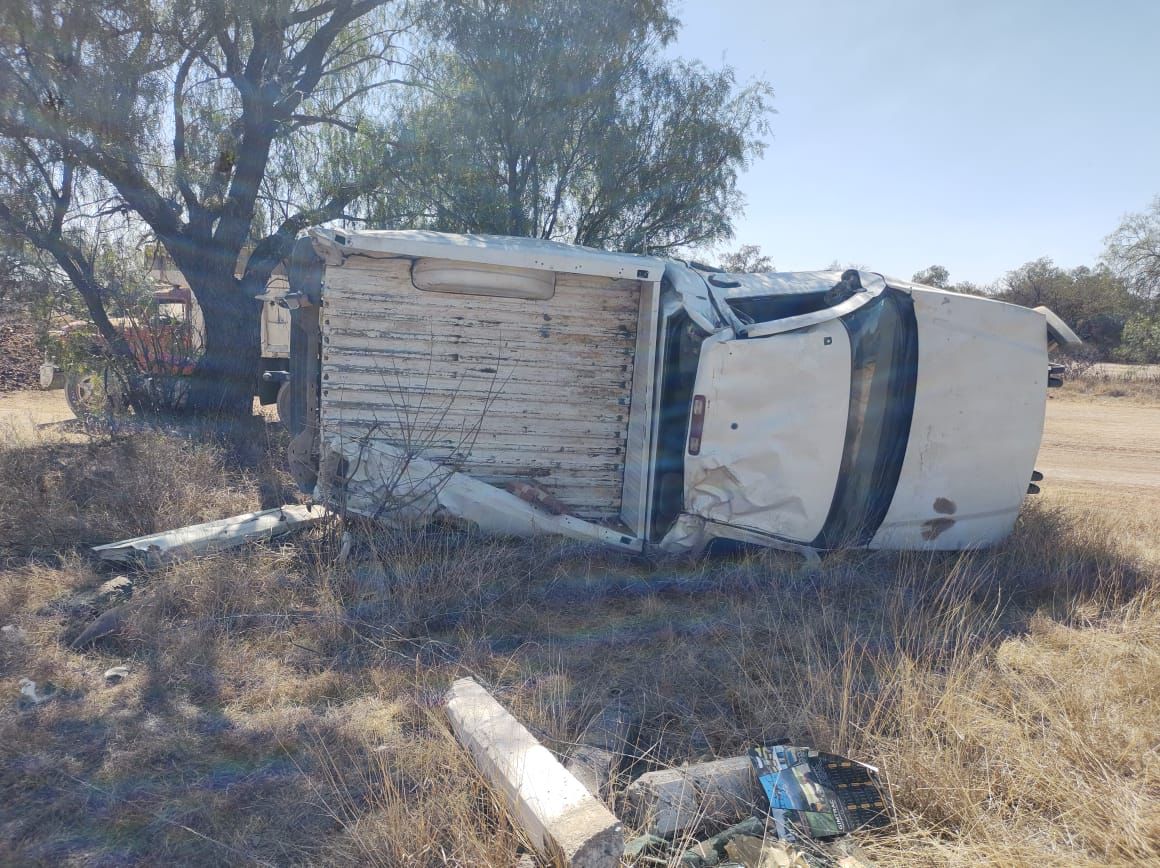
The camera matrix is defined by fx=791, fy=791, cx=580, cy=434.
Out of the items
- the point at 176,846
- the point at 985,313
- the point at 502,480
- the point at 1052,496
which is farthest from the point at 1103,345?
the point at 176,846

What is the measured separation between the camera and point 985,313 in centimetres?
548

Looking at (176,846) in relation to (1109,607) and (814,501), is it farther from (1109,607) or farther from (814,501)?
(1109,607)

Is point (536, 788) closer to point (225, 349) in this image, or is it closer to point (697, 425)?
point (697, 425)

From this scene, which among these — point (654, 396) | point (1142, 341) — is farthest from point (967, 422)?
point (1142, 341)

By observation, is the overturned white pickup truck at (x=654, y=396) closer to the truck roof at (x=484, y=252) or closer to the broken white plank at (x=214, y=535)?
the truck roof at (x=484, y=252)

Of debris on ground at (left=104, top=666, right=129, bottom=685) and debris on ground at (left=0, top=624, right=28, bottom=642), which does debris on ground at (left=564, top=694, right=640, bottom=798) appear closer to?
debris on ground at (left=104, top=666, right=129, bottom=685)

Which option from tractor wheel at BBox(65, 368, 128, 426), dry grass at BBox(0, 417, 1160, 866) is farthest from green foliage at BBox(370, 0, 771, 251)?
dry grass at BBox(0, 417, 1160, 866)

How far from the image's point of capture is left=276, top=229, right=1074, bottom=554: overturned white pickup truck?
5.11 m

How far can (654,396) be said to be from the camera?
5.45 m

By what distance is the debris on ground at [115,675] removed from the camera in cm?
379

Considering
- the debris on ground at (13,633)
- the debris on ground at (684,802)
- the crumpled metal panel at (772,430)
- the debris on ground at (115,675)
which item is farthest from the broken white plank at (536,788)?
the debris on ground at (13,633)

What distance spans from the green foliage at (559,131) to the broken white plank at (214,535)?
5.09 m

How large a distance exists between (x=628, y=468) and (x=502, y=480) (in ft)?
3.11

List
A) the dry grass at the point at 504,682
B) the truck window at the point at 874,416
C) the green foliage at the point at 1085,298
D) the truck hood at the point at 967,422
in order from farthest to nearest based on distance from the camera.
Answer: the green foliage at the point at 1085,298
the truck hood at the point at 967,422
the truck window at the point at 874,416
the dry grass at the point at 504,682
